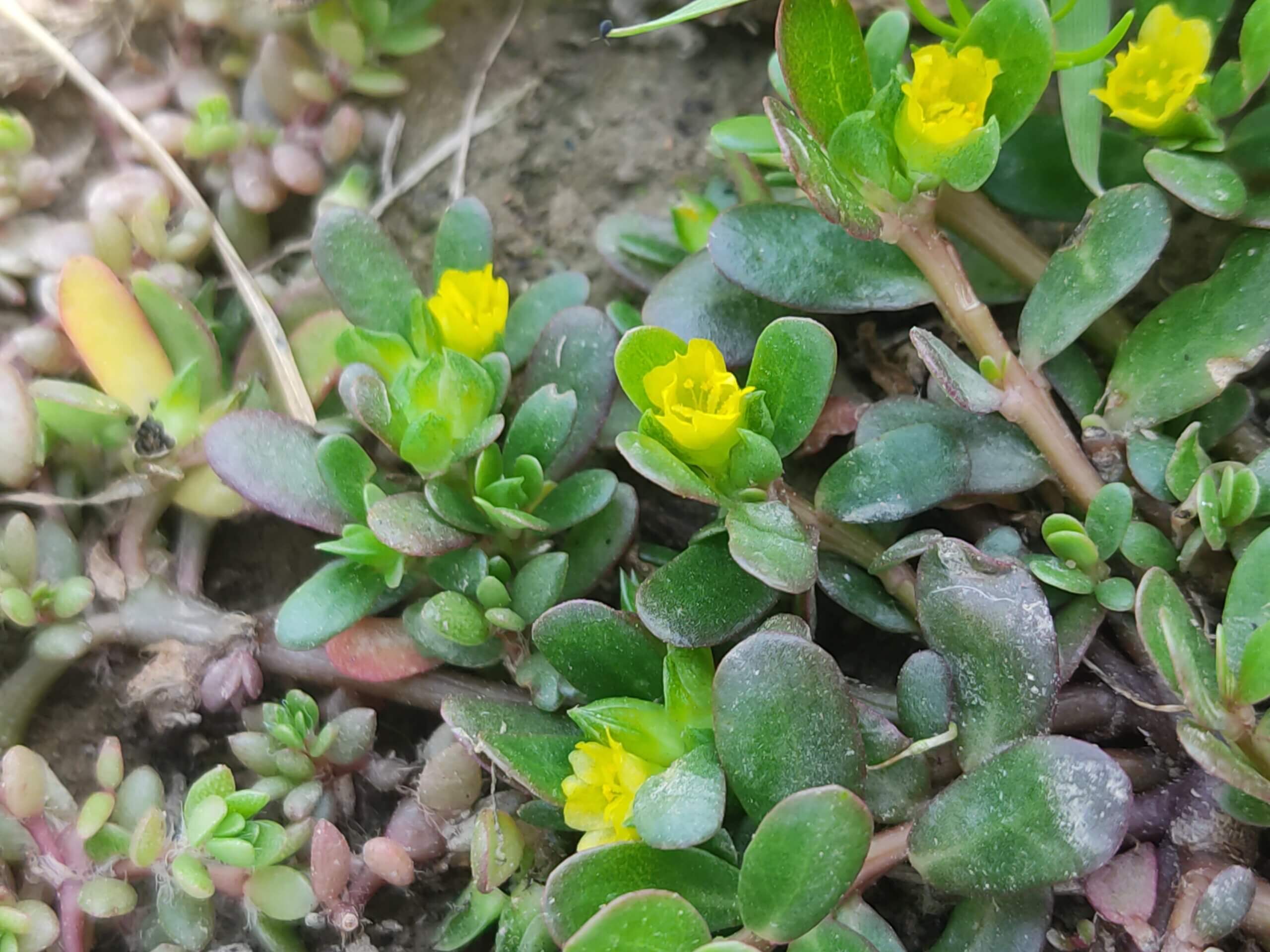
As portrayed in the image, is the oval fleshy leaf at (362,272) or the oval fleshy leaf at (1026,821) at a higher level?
the oval fleshy leaf at (362,272)

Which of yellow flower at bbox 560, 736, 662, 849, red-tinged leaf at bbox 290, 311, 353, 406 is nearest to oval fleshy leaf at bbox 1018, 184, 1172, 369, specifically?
yellow flower at bbox 560, 736, 662, 849

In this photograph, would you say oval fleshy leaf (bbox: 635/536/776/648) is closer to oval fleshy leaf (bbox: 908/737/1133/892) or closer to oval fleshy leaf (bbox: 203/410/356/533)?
oval fleshy leaf (bbox: 908/737/1133/892)

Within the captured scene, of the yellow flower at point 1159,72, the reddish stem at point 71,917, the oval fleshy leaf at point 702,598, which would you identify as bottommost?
the reddish stem at point 71,917

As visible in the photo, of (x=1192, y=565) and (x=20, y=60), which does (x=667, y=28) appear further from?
A: (x=1192, y=565)

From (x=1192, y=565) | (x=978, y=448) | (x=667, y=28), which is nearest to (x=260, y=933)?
(x=978, y=448)

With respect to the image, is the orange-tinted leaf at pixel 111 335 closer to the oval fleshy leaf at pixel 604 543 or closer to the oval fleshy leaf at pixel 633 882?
the oval fleshy leaf at pixel 604 543

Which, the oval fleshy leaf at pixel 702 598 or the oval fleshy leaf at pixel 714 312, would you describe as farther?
the oval fleshy leaf at pixel 714 312

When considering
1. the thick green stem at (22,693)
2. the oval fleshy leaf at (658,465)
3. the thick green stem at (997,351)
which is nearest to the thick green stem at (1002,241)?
the thick green stem at (997,351)
